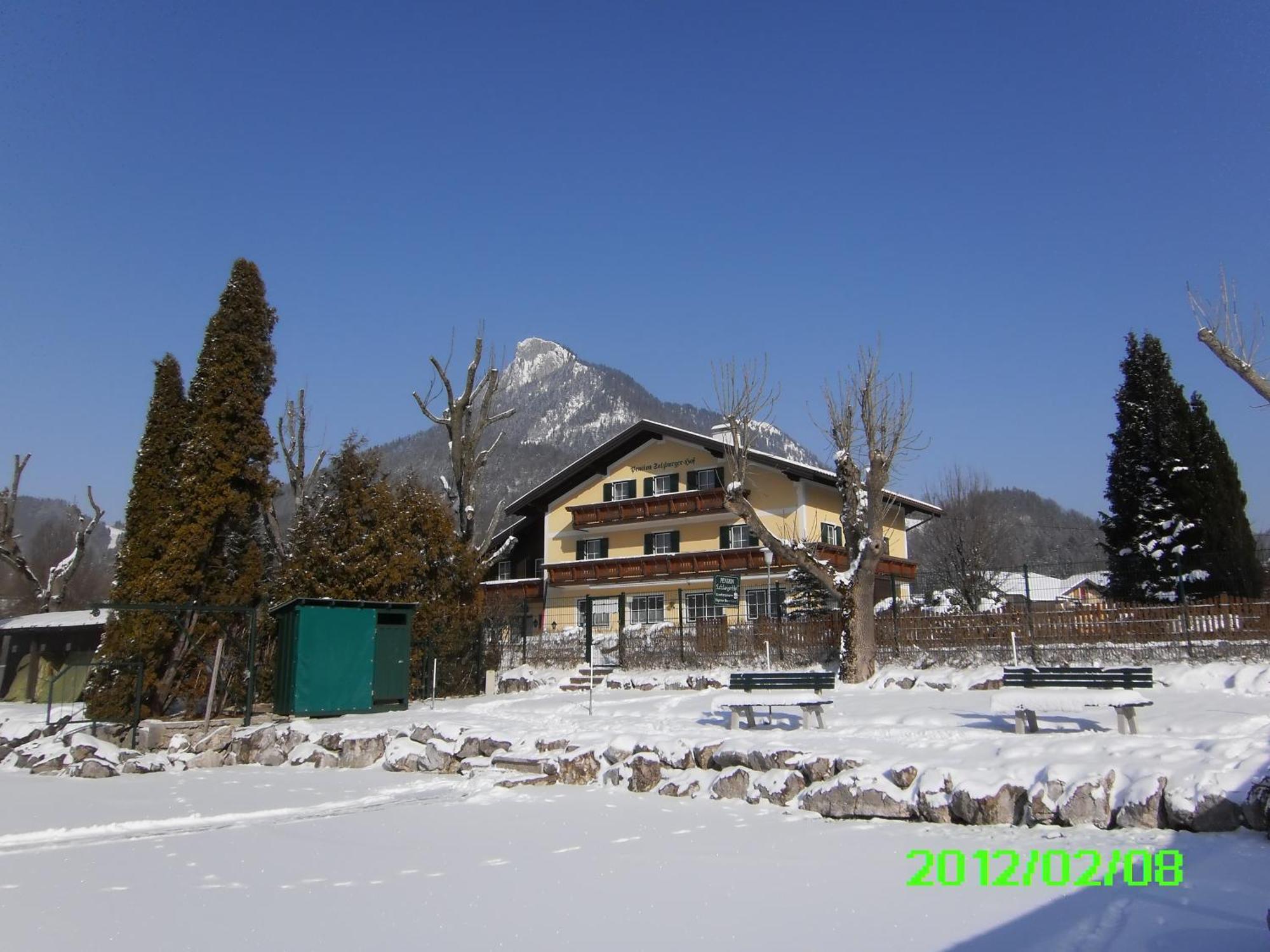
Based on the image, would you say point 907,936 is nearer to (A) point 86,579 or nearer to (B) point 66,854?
(B) point 66,854

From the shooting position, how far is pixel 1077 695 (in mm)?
11836

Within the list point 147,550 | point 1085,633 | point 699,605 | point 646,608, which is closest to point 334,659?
point 147,550

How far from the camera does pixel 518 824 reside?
10516mm

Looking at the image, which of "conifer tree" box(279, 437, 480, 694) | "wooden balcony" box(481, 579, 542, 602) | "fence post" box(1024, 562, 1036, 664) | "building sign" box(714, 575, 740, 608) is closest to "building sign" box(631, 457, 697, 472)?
"wooden balcony" box(481, 579, 542, 602)

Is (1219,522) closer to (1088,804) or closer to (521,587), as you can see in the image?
(1088,804)

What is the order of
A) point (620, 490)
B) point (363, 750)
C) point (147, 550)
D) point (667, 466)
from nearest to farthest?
1. point (363, 750)
2. point (147, 550)
3. point (667, 466)
4. point (620, 490)

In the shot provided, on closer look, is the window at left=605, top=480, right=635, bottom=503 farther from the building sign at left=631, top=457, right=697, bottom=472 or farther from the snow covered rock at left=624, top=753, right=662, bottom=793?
the snow covered rock at left=624, top=753, right=662, bottom=793

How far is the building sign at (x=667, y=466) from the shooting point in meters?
42.6

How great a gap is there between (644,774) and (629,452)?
32.6 meters

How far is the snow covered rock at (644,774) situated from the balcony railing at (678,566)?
80.2 ft

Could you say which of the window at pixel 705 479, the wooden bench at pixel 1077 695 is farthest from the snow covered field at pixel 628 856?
the window at pixel 705 479

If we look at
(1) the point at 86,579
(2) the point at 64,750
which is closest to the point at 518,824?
(2) the point at 64,750

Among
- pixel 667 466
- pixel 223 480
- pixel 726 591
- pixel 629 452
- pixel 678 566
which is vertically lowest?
pixel 726 591

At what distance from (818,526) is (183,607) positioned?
28.0 metres
